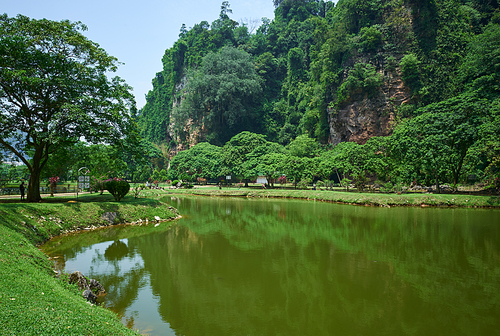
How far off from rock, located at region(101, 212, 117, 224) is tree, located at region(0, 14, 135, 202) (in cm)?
449

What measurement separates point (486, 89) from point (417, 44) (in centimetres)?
1628

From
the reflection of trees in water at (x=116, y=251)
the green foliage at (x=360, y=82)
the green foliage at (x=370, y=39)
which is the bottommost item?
the reflection of trees in water at (x=116, y=251)

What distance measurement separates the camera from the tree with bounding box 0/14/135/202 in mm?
16047

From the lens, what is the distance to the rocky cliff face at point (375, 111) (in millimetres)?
48625

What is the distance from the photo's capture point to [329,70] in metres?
56.6

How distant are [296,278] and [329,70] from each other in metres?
54.5

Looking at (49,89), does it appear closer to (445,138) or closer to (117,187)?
(117,187)

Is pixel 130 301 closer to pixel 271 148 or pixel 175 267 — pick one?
pixel 175 267

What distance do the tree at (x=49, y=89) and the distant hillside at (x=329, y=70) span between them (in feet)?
74.1

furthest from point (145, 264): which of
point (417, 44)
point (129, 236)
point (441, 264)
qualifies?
point (417, 44)

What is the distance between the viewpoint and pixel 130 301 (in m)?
7.50

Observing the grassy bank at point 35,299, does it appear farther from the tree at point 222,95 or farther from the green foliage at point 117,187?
the tree at point 222,95

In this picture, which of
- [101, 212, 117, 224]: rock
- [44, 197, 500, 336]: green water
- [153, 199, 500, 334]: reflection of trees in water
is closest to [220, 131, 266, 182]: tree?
[101, 212, 117, 224]: rock

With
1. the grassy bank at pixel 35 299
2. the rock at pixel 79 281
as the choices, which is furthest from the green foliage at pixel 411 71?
the rock at pixel 79 281
